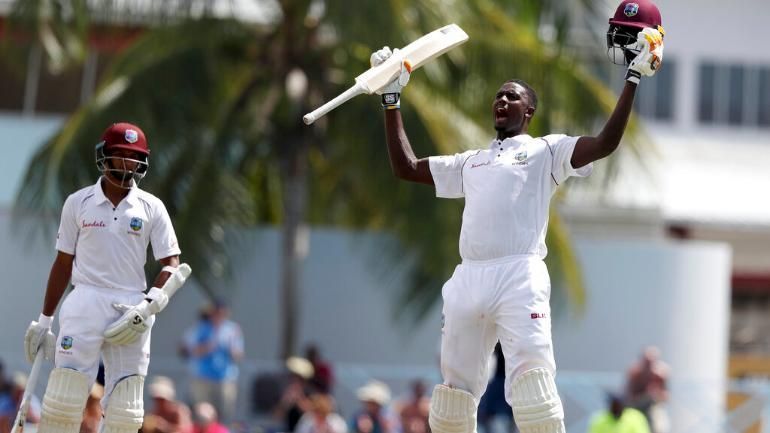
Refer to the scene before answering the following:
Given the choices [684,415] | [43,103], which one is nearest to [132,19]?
[43,103]

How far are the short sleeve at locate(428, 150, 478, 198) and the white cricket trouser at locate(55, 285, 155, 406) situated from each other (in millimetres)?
1802

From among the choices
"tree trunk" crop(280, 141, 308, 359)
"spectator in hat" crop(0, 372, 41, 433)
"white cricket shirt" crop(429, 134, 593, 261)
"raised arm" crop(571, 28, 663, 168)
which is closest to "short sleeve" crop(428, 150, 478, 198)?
"white cricket shirt" crop(429, 134, 593, 261)

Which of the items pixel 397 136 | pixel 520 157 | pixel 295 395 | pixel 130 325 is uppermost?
pixel 397 136

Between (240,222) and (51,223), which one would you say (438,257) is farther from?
(51,223)

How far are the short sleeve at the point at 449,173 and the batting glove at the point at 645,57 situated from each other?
1.15 m

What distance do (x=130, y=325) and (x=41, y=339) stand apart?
0.71m

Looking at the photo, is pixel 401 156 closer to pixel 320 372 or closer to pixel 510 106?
pixel 510 106

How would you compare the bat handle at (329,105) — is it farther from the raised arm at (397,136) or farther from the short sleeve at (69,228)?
the short sleeve at (69,228)

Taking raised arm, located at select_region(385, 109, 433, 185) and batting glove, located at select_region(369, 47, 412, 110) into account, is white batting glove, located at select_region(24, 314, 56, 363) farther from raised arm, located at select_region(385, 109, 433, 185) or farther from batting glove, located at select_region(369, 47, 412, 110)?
batting glove, located at select_region(369, 47, 412, 110)

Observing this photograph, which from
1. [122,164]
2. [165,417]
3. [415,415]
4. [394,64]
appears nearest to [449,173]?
[394,64]

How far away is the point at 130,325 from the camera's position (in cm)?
873

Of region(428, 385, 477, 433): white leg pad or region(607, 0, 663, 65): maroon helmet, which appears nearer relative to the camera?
region(607, 0, 663, 65): maroon helmet

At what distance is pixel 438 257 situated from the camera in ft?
57.0

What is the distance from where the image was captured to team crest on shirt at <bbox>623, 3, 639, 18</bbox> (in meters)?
8.05
